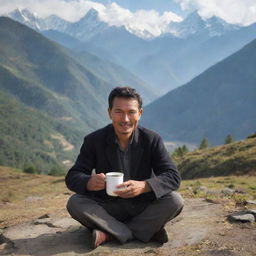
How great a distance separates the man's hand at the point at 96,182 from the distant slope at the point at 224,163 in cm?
2249

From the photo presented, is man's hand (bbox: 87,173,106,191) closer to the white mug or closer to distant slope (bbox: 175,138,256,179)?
the white mug

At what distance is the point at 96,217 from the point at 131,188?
1070 millimetres

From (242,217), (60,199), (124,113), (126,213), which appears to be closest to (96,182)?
(126,213)

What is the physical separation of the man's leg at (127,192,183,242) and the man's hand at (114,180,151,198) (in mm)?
606

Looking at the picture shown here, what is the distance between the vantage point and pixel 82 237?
24.5 feet

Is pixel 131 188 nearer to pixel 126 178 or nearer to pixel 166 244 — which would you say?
pixel 126 178

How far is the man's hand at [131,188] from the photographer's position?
6162 mm

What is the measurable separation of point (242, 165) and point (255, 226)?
22.7 meters

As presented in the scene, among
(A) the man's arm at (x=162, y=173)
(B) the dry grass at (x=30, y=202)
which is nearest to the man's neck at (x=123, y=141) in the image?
(A) the man's arm at (x=162, y=173)

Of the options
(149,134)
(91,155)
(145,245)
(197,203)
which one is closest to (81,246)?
(145,245)

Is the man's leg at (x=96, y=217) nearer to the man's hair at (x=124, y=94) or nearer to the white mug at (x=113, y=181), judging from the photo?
the white mug at (x=113, y=181)

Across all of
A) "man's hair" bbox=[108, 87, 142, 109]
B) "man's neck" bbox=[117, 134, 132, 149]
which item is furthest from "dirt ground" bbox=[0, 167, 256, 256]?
"man's hair" bbox=[108, 87, 142, 109]

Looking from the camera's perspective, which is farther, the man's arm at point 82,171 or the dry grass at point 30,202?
the dry grass at point 30,202

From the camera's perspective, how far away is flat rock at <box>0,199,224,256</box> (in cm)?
652
